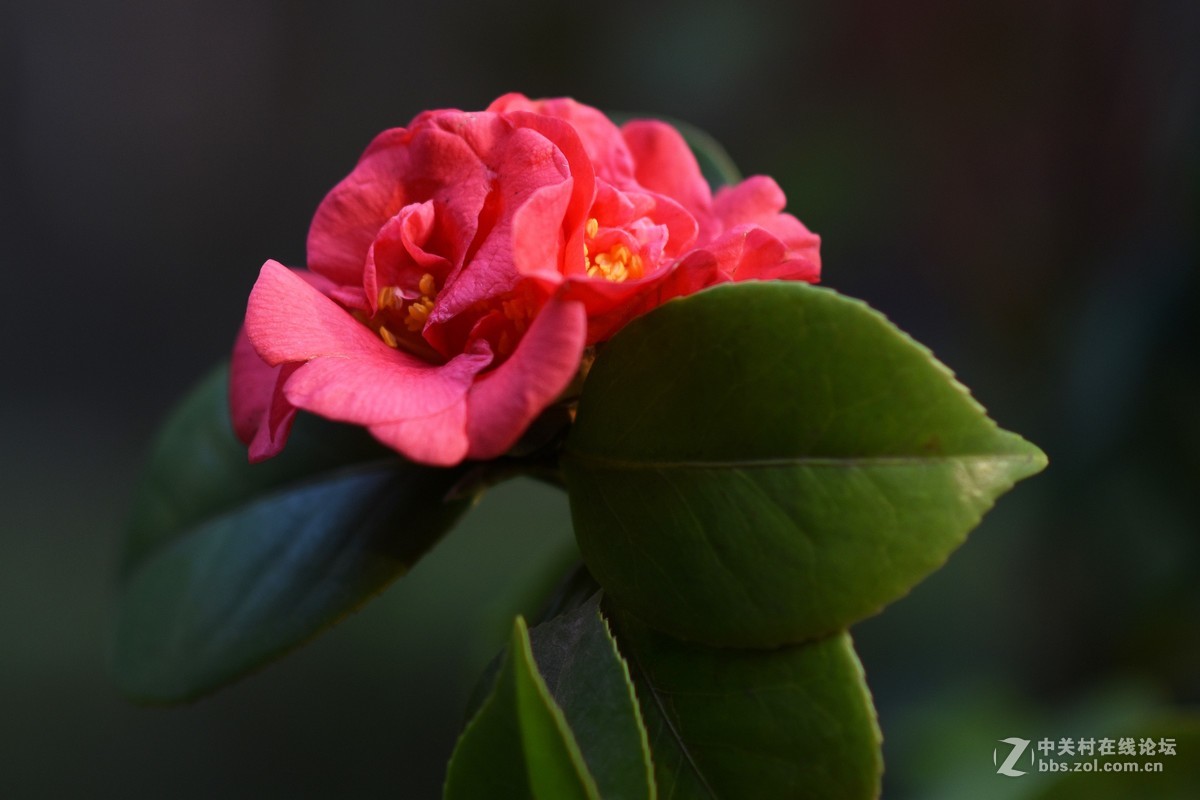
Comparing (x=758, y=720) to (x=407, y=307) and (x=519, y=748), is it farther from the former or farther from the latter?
(x=407, y=307)

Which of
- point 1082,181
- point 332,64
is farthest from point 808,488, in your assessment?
point 332,64

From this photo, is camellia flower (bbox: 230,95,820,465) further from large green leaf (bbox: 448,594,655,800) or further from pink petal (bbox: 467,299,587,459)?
A: large green leaf (bbox: 448,594,655,800)

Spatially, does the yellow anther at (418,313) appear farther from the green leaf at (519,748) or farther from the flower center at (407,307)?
the green leaf at (519,748)

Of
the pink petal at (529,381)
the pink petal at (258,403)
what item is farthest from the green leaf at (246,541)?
the pink petal at (529,381)

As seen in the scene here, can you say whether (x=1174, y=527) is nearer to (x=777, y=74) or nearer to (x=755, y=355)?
(x=755, y=355)

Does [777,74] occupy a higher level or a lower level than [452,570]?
higher

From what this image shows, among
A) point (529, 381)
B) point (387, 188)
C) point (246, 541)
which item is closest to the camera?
point (529, 381)

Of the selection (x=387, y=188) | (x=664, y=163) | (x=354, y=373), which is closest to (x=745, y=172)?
(x=664, y=163)
